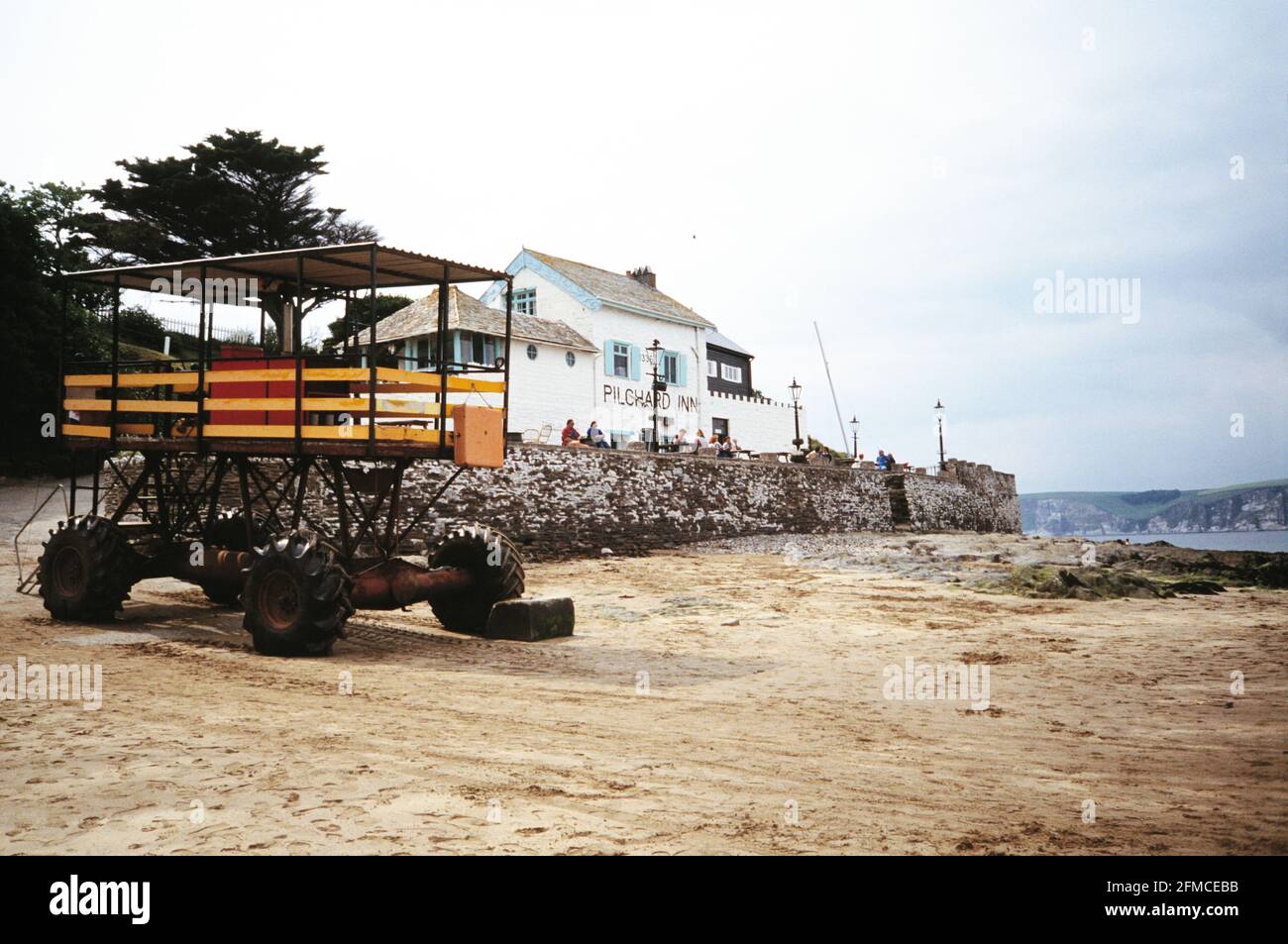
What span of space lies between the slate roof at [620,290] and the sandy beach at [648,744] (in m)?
28.7

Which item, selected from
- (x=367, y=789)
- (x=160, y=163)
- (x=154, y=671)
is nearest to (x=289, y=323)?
(x=154, y=671)

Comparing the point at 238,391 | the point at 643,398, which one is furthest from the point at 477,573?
the point at 643,398

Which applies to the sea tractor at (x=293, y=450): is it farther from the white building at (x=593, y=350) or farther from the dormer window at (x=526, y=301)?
the dormer window at (x=526, y=301)

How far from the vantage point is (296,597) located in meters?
9.56

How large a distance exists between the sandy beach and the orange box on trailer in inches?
87.1

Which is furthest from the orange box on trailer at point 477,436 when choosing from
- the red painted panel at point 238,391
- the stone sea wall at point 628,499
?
the stone sea wall at point 628,499

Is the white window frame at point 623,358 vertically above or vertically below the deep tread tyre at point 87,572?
above

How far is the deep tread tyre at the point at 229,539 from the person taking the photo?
12547 mm

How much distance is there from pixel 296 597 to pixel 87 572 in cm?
380

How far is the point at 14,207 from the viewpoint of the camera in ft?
89.9

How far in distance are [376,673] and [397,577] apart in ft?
5.58

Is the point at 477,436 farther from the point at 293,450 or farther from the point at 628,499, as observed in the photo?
the point at 628,499

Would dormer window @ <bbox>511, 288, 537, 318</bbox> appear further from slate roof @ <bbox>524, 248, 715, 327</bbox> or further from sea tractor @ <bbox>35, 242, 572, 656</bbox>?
sea tractor @ <bbox>35, 242, 572, 656</bbox>

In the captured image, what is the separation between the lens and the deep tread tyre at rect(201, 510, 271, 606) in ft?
41.2
